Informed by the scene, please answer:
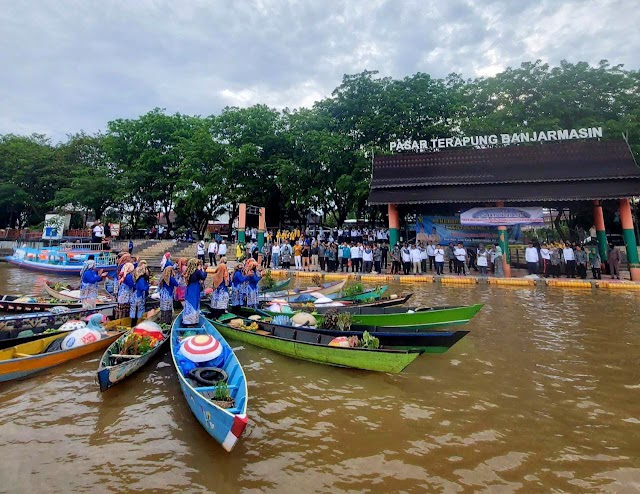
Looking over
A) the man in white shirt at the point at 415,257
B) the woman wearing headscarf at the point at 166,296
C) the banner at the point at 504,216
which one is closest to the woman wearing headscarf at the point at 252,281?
the woman wearing headscarf at the point at 166,296

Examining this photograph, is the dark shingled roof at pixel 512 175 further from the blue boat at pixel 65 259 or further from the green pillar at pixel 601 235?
the blue boat at pixel 65 259

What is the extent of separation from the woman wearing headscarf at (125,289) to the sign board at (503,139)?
20169mm

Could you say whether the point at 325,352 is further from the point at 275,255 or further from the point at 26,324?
the point at 275,255

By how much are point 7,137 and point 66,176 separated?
29.9ft

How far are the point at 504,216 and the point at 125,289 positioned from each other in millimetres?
19359

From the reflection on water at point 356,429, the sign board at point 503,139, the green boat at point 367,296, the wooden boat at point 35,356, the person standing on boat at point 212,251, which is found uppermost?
the sign board at point 503,139

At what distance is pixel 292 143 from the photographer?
3162 cm

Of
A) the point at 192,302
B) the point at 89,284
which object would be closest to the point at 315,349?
the point at 192,302

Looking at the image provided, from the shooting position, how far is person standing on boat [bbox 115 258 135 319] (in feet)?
31.1

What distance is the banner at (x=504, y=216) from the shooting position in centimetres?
2022

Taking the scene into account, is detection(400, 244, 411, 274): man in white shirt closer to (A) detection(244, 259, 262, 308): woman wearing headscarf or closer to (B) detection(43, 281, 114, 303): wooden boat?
(A) detection(244, 259, 262, 308): woman wearing headscarf

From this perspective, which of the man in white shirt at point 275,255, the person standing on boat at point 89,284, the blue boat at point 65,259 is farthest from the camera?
the man in white shirt at point 275,255

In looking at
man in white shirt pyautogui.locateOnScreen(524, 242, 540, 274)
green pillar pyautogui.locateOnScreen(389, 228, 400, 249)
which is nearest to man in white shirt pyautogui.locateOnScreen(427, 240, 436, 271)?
green pillar pyautogui.locateOnScreen(389, 228, 400, 249)

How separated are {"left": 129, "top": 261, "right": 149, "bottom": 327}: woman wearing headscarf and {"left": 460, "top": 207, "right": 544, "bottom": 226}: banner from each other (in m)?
18.0
